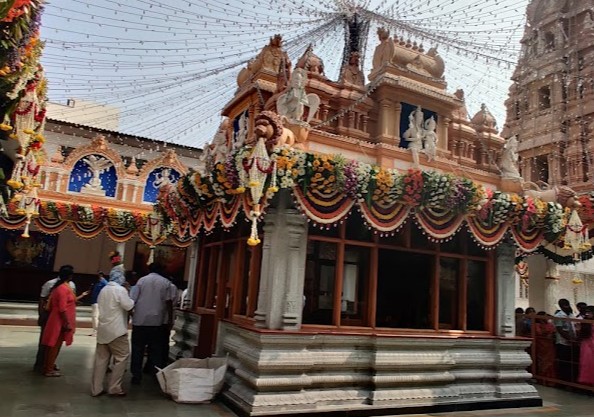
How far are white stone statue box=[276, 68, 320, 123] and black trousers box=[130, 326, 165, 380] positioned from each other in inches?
154

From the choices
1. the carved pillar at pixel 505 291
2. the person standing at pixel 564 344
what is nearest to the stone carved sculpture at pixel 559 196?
the carved pillar at pixel 505 291

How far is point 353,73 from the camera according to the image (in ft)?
29.6

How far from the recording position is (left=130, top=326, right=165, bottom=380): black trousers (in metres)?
7.39

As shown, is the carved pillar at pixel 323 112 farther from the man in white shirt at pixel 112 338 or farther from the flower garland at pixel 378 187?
the man in white shirt at pixel 112 338

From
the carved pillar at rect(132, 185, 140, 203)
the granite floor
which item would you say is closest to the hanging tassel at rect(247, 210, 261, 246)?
the granite floor

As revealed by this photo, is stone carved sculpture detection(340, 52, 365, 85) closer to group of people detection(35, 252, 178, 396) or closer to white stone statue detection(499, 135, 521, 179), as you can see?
white stone statue detection(499, 135, 521, 179)

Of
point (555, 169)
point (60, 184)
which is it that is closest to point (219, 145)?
point (60, 184)

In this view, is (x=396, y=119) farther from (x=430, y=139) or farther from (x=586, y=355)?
(x=586, y=355)

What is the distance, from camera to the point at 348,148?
26.2 ft

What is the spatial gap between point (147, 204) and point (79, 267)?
3.58 m

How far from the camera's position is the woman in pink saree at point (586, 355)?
912 cm

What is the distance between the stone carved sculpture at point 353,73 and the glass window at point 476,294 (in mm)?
3850

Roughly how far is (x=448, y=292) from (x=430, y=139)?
8.70ft

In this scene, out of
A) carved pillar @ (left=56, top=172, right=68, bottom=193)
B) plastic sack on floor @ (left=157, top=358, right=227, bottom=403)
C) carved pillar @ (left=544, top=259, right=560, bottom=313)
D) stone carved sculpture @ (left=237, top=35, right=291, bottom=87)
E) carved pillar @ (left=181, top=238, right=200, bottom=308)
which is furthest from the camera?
carved pillar @ (left=56, top=172, right=68, bottom=193)
